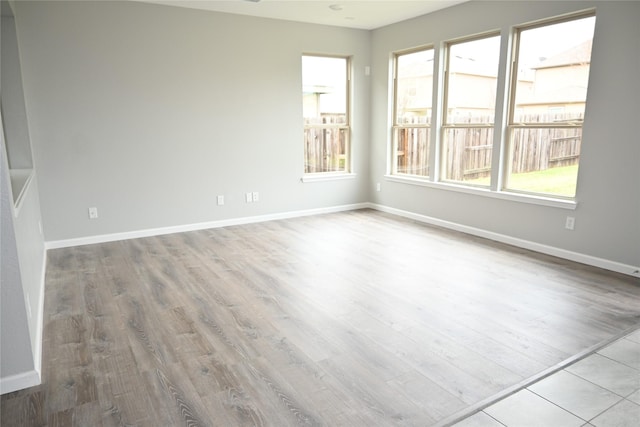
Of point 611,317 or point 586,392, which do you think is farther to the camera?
point 611,317

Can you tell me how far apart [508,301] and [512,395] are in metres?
1.25

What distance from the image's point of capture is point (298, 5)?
491cm

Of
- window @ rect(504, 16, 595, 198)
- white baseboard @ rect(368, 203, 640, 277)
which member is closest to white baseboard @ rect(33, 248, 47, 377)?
white baseboard @ rect(368, 203, 640, 277)

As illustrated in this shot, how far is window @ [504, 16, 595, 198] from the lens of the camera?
4.01 metres

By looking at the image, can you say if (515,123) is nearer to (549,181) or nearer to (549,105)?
(549,105)

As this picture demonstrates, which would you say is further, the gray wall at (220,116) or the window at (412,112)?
the window at (412,112)

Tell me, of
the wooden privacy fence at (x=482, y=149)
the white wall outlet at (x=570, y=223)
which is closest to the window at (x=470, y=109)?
the wooden privacy fence at (x=482, y=149)

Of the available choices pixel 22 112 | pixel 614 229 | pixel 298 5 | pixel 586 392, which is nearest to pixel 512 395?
pixel 586 392

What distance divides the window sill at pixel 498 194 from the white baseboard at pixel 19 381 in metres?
4.40

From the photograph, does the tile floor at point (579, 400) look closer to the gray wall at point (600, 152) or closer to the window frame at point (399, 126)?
the gray wall at point (600, 152)

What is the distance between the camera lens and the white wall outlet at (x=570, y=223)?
4.11 metres

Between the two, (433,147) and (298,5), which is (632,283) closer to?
(433,147)

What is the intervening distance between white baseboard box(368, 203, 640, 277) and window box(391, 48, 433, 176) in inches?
24.8

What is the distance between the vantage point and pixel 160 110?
16.5 ft
